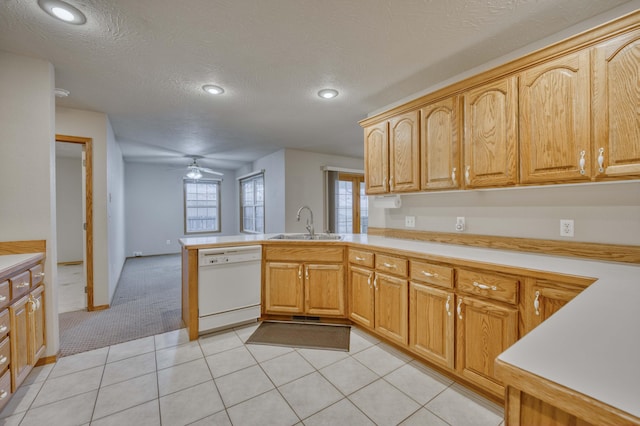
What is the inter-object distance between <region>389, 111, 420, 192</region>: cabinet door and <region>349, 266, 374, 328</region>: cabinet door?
89 cm

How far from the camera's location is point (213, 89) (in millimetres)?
2775

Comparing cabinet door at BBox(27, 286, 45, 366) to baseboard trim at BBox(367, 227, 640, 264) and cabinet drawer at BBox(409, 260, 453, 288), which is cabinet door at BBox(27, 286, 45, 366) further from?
baseboard trim at BBox(367, 227, 640, 264)

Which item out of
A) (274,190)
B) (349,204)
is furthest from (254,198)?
(349,204)

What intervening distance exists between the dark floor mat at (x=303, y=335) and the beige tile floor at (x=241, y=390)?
9 cm

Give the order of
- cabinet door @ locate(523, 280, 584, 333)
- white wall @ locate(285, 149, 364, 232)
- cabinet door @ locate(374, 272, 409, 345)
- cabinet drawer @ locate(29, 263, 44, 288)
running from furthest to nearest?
white wall @ locate(285, 149, 364, 232), cabinet door @ locate(374, 272, 409, 345), cabinet drawer @ locate(29, 263, 44, 288), cabinet door @ locate(523, 280, 584, 333)

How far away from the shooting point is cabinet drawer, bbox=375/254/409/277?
7.29 feet

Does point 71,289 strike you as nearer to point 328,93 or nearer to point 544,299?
point 328,93

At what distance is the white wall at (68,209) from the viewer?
5.94 metres

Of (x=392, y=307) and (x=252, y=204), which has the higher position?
(x=252, y=204)

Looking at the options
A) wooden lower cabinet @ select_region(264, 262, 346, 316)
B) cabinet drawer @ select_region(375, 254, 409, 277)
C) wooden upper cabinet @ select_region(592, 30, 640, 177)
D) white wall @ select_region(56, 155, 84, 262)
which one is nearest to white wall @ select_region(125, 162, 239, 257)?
white wall @ select_region(56, 155, 84, 262)

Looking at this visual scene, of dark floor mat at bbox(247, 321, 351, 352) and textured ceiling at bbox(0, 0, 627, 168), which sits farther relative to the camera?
dark floor mat at bbox(247, 321, 351, 352)

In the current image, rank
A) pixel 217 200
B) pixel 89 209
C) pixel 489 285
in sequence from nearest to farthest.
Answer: pixel 489 285 → pixel 89 209 → pixel 217 200

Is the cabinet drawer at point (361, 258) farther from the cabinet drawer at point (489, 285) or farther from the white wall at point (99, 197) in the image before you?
the white wall at point (99, 197)

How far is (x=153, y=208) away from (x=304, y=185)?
4.18 meters
